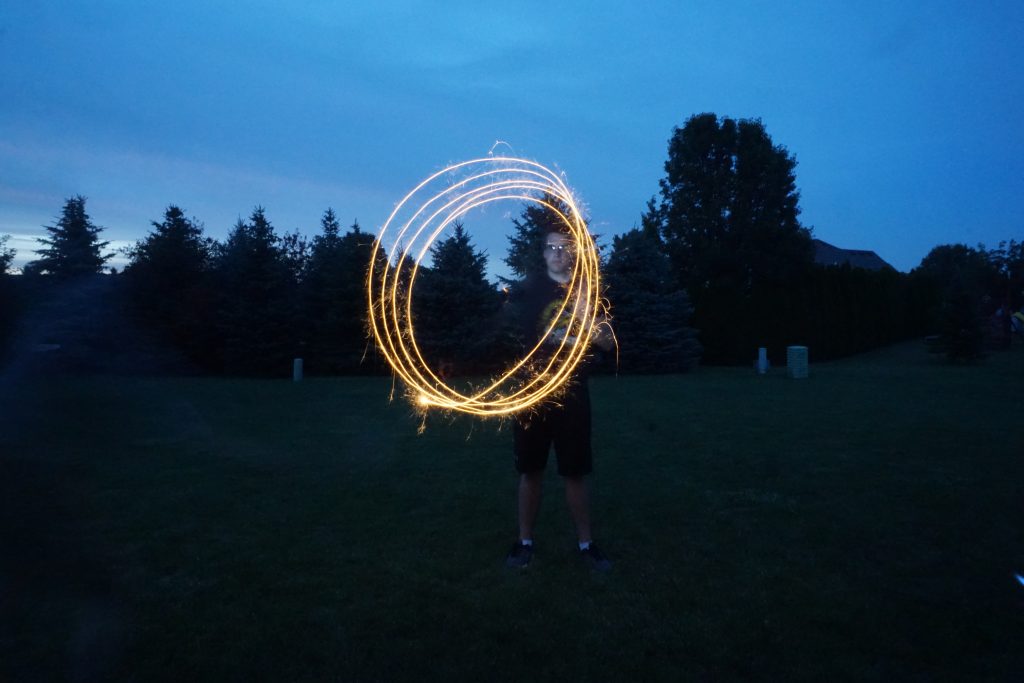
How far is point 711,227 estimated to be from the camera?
101ft

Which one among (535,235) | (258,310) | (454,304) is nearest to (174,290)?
(258,310)

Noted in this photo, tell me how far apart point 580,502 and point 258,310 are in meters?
19.9

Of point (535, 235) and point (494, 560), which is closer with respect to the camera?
point (494, 560)

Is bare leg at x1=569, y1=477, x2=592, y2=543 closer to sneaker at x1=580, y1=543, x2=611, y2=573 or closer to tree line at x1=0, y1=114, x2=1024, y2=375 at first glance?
sneaker at x1=580, y1=543, x2=611, y2=573

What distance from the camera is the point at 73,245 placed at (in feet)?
89.8

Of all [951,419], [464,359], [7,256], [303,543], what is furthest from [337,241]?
[303,543]

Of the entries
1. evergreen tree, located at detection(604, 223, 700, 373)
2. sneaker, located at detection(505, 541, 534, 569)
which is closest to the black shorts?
sneaker, located at detection(505, 541, 534, 569)

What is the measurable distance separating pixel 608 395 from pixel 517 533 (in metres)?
10.1

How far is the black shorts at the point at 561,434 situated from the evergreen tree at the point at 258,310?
19.5m

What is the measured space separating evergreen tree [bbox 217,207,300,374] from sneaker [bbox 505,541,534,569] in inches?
764

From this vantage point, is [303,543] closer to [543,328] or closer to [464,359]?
[543,328]

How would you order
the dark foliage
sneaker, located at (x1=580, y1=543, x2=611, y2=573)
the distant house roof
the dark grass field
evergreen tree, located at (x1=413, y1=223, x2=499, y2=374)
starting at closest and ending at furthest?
the dark grass field, sneaker, located at (x1=580, y1=543, x2=611, y2=573), evergreen tree, located at (x1=413, y1=223, x2=499, y2=374), the dark foliage, the distant house roof

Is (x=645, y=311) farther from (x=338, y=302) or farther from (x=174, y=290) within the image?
(x=174, y=290)

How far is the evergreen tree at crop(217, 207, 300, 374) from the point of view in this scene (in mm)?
22609
